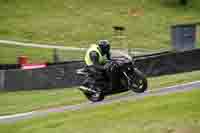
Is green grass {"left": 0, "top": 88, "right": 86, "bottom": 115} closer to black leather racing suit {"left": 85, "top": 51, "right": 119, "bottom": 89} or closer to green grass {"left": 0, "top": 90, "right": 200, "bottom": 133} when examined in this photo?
black leather racing suit {"left": 85, "top": 51, "right": 119, "bottom": 89}

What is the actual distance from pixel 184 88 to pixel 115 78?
2.24m

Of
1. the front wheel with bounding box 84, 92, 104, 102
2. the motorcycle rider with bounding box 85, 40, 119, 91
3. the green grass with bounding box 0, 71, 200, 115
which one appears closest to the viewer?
the motorcycle rider with bounding box 85, 40, 119, 91

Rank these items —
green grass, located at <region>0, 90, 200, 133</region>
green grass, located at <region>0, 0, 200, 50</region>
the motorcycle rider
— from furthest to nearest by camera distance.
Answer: green grass, located at <region>0, 0, 200, 50</region> → the motorcycle rider → green grass, located at <region>0, 90, 200, 133</region>

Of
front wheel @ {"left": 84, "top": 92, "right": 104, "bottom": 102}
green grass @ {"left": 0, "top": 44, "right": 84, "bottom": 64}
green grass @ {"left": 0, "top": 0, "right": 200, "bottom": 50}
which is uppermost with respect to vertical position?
green grass @ {"left": 0, "top": 0, "right": 200, "bottom": 50}

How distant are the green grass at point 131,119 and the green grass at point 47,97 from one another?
3107 mm

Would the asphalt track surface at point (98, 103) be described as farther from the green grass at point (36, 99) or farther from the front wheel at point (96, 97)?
the green grass at point (36, 99)

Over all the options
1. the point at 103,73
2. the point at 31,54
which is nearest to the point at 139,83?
the point at 103,73

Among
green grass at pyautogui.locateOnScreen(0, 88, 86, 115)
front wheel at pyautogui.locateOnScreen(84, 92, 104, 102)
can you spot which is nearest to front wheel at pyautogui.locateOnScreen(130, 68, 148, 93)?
front wheel at pyautogui.locateOnScreen(84, 92, 104, 102)

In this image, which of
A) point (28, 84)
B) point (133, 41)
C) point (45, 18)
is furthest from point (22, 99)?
point (45, 18)

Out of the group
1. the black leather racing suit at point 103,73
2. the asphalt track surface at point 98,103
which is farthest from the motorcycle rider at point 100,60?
the asphalt track surface at point 98,103

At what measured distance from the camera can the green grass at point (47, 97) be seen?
18.6m

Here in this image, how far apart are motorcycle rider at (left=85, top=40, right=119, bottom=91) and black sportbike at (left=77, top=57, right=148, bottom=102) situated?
91 millimetres

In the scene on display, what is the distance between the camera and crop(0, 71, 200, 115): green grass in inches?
732

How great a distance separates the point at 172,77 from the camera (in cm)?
2133
